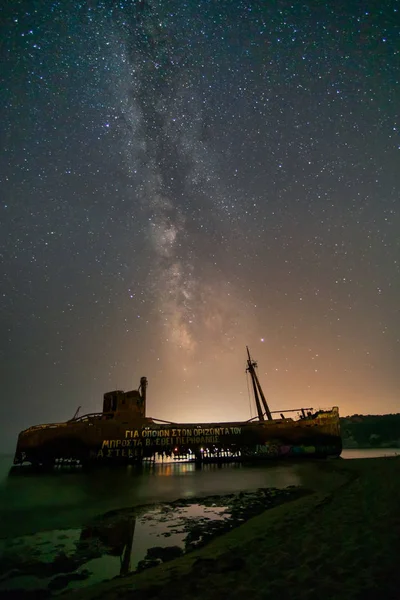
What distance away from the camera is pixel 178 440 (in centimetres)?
4759

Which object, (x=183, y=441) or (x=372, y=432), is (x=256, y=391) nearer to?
(x=183, y=441)

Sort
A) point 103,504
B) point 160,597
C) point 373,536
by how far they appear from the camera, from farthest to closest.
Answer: point 103,504 < point 373,536 < point 160,597

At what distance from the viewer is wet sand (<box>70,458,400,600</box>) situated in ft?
18.2

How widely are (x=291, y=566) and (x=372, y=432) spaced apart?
19030 centimetres

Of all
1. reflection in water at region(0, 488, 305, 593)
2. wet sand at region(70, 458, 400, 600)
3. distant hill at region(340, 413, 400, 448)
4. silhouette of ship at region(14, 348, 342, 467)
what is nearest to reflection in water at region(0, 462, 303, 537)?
reflection in water at region(0, 488, 305, 593)

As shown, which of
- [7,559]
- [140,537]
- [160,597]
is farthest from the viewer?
[140,537]

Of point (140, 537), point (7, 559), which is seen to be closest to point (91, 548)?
point (140, 537)

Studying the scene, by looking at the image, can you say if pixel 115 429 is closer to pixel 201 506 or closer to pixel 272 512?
pixel 201 506

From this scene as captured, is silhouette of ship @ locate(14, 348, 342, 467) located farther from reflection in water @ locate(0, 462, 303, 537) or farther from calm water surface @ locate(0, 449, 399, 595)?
calm water surface @ locate(0, 449, 399, 595)

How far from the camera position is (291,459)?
44.7 metres

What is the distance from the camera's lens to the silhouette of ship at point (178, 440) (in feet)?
152

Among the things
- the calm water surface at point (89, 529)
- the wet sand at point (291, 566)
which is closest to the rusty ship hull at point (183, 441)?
the calm water surface at point (89, 529)

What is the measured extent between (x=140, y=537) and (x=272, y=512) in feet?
18.3

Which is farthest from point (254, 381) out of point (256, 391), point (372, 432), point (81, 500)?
point (372, 432)
